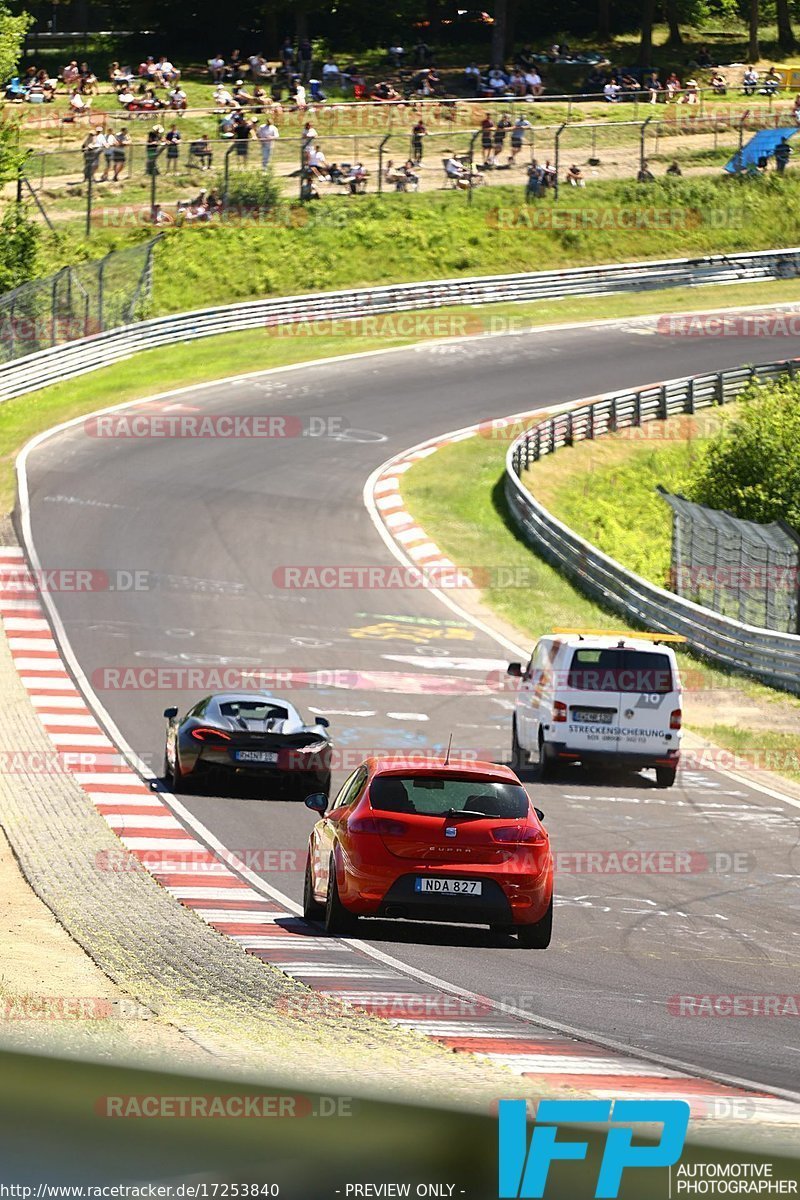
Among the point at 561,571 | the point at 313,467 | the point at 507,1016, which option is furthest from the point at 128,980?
the point at 313,467

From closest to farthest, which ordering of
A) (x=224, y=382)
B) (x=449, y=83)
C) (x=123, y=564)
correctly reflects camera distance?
1. (x=123, y=564)
2. (x=224, y=382)
3. (x=449, y=83)

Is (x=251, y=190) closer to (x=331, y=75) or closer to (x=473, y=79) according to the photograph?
(x=331, y=75)

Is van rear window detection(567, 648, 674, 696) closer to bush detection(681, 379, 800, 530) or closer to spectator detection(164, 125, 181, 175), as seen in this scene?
bush detection(681, 379, 800, 530)

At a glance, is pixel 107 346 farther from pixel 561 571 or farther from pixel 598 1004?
pixel 598 1004

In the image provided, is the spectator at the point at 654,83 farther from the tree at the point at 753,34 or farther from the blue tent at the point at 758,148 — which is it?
the tree at the point at 753,34

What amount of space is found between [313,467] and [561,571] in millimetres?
7824

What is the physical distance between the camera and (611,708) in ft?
71.9

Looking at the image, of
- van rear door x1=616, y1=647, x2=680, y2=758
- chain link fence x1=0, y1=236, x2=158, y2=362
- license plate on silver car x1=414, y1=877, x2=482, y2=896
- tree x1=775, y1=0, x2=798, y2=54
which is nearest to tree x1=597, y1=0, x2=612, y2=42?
tree x1=775, y1=0, x2=798, y2=54

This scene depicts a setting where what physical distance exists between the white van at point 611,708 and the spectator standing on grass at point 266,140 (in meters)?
38.6

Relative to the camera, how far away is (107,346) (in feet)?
160

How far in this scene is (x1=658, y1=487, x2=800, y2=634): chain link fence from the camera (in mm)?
31297

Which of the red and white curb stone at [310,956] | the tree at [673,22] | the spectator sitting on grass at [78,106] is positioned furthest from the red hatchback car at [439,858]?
the tree at [673,22]

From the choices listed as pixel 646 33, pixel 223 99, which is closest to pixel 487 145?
pixel 223 99

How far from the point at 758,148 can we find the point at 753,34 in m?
19.3
